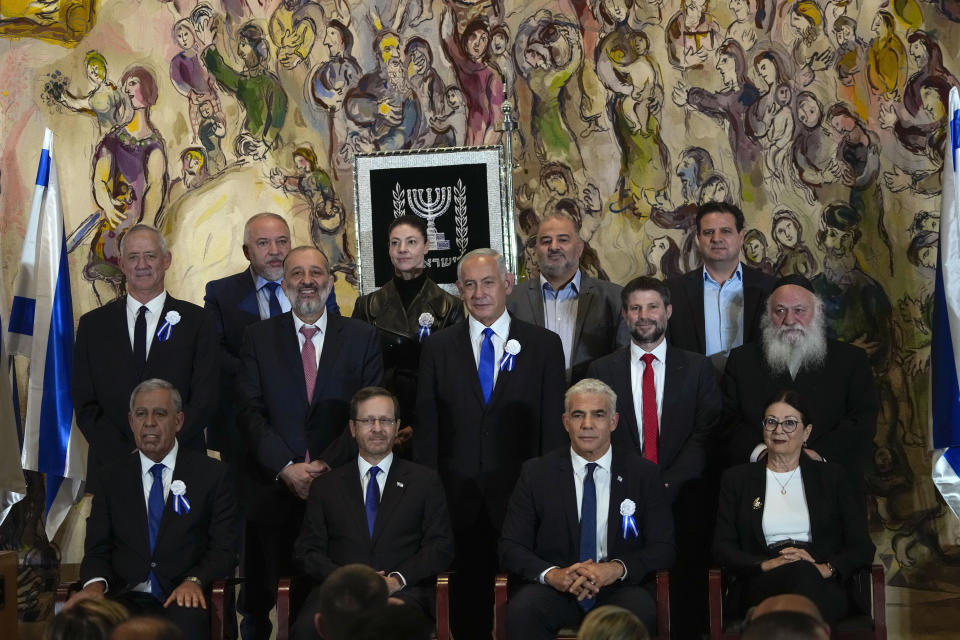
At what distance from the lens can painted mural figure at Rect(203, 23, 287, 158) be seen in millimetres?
7691

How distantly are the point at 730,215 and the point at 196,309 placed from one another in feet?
8.53

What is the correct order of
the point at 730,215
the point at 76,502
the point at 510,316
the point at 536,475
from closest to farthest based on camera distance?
the point at 536,475
the point at 510,316
the point at 730,215
the point at 76,502

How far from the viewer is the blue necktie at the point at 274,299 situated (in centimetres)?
621

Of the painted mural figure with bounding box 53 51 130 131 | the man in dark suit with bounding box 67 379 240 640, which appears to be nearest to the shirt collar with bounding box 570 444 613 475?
the man in dark suit with bounding box 67 379 240 640

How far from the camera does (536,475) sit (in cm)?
507

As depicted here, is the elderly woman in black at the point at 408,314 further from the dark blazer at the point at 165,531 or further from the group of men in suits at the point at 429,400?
the dark blazer at the point at 165,531

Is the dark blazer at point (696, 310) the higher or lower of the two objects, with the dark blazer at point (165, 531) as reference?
higher

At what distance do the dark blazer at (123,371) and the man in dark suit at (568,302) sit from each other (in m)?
1.51

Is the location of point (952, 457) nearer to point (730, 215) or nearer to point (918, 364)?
point (918, 364)

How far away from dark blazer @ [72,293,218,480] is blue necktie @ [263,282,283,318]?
20.4 inches

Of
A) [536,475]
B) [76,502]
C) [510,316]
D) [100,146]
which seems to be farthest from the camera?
[100,146]

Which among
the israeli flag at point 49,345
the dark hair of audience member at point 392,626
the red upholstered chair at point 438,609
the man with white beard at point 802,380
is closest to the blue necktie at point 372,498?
the red upholstered chair at point 438,609

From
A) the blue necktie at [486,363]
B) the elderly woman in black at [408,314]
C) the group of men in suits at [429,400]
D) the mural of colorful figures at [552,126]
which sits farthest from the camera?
the mural of colorful figures at [552,126]

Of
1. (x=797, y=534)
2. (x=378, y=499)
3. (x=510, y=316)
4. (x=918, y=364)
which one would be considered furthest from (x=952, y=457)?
(x=378, y=499)
